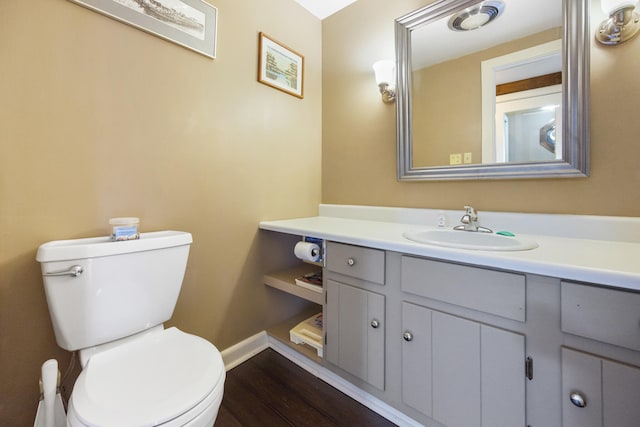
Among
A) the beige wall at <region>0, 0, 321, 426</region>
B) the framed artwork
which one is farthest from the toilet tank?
the framed artwork

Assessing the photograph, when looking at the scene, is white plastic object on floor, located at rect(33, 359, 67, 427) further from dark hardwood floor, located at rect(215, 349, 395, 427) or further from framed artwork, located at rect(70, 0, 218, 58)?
framed artwork, located at rect(70, 0, 218, 58)

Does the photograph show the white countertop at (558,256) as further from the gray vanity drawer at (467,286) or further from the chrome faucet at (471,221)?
the chrome faucet at (471,221)

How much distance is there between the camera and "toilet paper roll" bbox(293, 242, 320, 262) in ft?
4.51

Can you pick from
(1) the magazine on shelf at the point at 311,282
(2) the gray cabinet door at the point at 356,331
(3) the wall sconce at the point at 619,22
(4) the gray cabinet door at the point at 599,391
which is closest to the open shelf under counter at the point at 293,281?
(1) the magazine on shelf at the point at 311,282

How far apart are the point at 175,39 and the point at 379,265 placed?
1.39 meters

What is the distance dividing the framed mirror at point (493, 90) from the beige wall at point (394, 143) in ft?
0.19

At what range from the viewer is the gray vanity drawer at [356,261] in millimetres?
→ 1098

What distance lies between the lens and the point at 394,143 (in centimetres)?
163

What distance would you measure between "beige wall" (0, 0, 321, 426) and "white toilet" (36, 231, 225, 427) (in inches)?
6.9

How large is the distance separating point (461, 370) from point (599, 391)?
1.09ft

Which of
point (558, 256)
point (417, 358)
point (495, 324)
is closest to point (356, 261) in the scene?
point (417, 358)

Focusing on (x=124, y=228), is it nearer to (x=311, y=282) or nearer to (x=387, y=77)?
(x=311, y=282)

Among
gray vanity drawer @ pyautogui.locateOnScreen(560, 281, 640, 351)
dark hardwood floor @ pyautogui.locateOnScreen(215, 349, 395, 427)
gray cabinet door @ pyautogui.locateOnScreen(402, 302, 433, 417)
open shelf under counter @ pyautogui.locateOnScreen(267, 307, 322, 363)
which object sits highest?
gray vanity drawer @ pyautogui.locateOnScreen(560, 281, 640, 351)

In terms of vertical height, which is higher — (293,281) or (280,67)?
(280,67)
